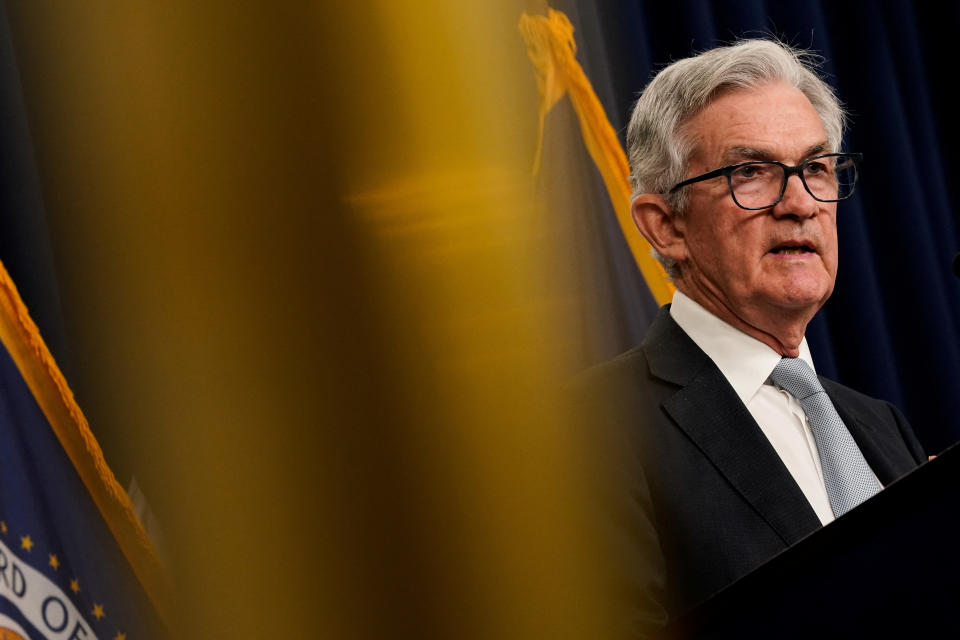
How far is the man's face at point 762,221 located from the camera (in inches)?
36.6

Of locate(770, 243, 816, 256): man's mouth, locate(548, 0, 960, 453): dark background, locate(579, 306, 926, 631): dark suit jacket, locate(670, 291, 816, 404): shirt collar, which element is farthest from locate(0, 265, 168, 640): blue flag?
locate(548, 0, 960, 453): dark background

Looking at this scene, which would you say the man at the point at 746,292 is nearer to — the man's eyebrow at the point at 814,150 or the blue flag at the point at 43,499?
Answer: the man's eyebrow at the point at 814,150

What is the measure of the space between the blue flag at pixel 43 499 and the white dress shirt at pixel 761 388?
510 mm

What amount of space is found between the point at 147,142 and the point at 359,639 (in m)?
0.06

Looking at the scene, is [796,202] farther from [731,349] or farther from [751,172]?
[731,349]

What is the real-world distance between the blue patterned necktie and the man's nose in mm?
144

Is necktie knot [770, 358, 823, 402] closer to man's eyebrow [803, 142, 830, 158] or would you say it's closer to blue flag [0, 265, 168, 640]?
man's eyebrow [803, 142, 830, 158]

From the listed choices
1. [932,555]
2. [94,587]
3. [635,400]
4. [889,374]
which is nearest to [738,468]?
[635,400]

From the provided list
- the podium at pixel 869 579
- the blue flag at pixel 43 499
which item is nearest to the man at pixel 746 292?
the blue flag at pixel 43 499

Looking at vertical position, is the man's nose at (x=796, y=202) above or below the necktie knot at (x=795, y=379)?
above

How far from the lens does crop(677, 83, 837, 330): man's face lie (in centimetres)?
93

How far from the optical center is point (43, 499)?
698 millimetres

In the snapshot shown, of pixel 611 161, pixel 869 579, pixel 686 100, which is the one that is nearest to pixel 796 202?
pixel 686 100

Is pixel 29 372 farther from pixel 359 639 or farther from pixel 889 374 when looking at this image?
pixel 889 374
